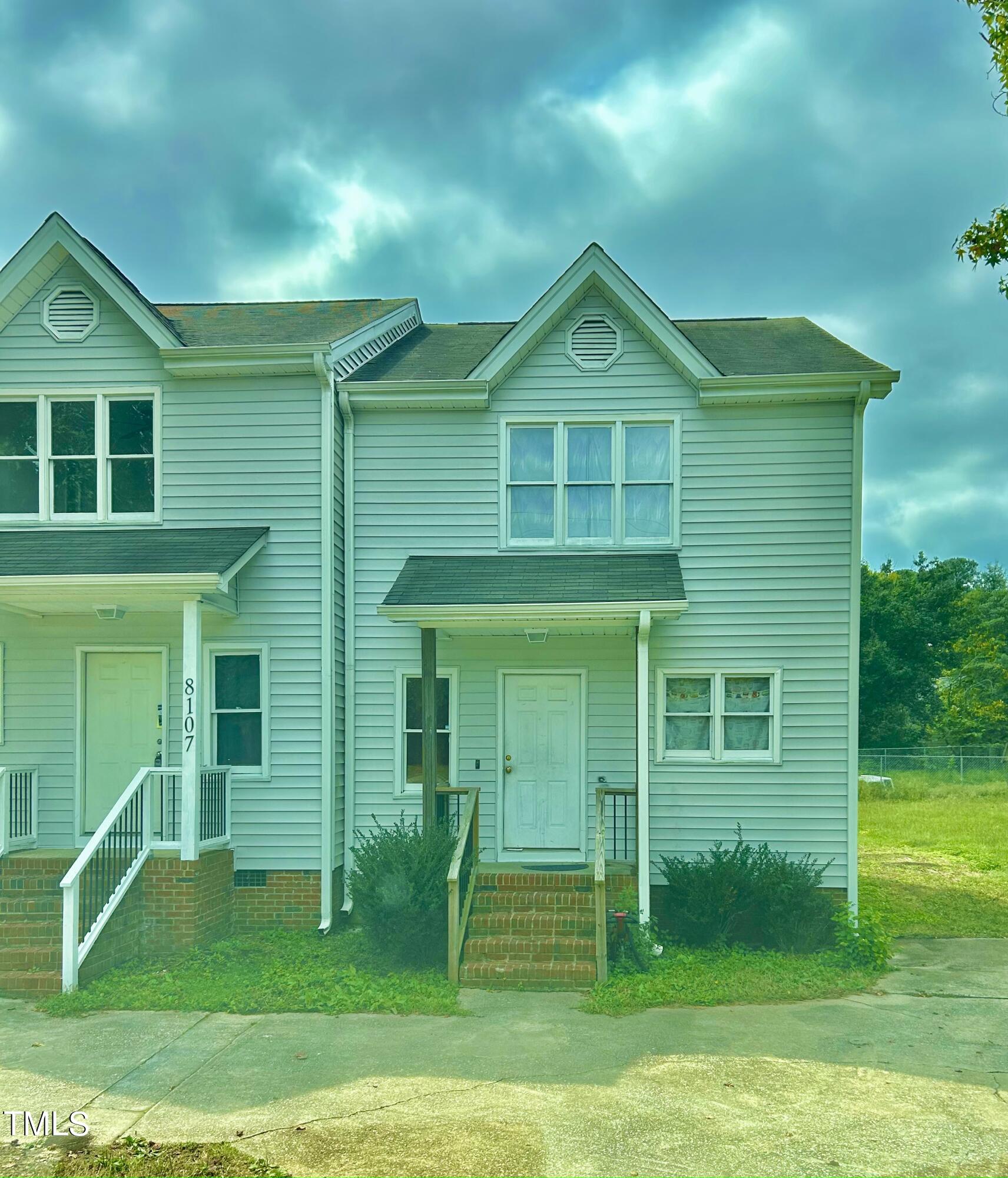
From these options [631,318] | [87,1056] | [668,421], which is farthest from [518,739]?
[87,1056]

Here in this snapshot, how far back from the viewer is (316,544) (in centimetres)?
1280

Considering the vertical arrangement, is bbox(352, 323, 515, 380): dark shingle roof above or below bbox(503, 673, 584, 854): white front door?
above

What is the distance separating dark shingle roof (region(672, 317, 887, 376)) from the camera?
12930mm

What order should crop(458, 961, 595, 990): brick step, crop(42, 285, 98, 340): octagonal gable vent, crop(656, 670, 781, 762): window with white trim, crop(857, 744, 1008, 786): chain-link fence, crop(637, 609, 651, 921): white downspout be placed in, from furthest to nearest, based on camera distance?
crop(857, 744, 1008, 786): chain-link fence < crop(42, 285, 98, 340): octagonal gable vent < crop(656, 670, 781, 762): window with white trim < crop(637, 609, 651, 921): white downspout < crop(458, 961, 595, 990): brick step

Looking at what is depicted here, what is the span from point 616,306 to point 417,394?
255 centimetres

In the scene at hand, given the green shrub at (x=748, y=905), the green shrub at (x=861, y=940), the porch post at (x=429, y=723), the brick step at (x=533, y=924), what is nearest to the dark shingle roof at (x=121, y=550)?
the porch post at (x=429, y=723)

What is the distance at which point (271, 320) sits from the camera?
14.7 meters

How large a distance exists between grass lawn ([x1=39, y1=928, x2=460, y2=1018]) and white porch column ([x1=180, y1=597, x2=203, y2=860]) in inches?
47.1

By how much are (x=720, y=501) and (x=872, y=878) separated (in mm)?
7291

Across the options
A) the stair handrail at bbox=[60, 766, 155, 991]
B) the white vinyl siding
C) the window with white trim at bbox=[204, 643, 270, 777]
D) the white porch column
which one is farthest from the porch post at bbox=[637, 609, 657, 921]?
the stair handrail at bbox=[60, 766, 155, 991]

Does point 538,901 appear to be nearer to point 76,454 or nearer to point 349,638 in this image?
point 349,638

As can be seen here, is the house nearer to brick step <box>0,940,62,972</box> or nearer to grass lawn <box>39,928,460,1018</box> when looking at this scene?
grass lawn <box>39,928,460,1018</box>

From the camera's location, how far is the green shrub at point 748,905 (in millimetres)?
11352

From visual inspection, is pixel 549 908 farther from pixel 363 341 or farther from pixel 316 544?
pixel 363 341
